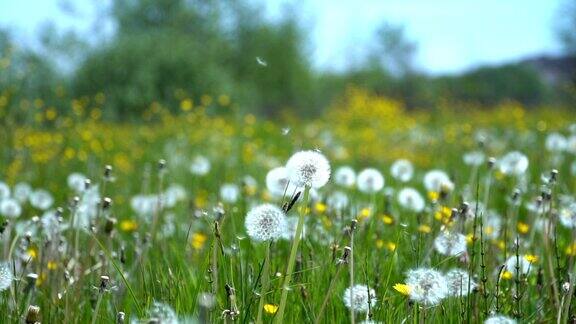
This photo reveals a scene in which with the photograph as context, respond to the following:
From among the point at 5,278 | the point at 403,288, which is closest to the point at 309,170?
the point at 403,288

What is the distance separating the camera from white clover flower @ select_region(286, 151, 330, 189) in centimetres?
158

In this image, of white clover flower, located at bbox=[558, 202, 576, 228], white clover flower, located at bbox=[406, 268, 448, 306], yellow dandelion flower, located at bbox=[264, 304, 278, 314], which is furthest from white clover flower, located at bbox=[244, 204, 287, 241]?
white clover flower, located at bbox=[558, 202, 576, 228]

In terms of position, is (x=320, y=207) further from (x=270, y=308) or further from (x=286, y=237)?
(x=270, y=308)

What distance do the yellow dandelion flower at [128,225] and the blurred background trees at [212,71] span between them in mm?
2240

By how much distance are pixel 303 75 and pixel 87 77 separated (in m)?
13.7

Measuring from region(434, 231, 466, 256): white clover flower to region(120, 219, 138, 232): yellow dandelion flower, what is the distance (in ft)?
6.68

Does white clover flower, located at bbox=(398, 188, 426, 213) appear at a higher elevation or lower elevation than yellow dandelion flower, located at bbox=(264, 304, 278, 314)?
higher

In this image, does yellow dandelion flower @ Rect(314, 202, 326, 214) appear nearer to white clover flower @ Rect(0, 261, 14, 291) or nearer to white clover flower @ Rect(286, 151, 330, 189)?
white clover flower @ Rect(286, 151, 330, 189)

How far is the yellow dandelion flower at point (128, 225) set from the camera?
3759mm

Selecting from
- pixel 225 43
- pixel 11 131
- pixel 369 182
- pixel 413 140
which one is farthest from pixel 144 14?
pixel 369 182

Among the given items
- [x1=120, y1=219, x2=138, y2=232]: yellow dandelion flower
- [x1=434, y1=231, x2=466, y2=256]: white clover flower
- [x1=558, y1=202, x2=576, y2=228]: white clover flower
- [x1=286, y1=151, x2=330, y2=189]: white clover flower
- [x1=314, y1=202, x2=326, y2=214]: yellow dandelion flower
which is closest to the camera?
[x1=286, y1=151, x2=330, y2=189]: white clover flower

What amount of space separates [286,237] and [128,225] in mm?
1670

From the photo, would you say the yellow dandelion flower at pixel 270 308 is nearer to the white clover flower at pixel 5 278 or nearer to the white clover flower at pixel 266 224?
the white clover flower at pixel 266 224

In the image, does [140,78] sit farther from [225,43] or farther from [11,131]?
Result: [11,131]
